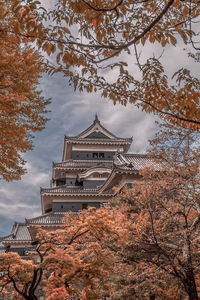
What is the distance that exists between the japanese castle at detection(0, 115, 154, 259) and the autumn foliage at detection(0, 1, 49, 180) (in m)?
9.49

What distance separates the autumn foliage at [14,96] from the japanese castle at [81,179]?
31.1 feet

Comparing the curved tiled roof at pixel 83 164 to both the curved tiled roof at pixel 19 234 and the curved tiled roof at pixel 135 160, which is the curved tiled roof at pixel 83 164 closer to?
the curved tiled roof at pixel 135 160

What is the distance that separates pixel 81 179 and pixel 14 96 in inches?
807

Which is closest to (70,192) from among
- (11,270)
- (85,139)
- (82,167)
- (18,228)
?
(82,167)

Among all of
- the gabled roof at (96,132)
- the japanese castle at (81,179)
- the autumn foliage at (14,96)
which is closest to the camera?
the autumn foliage at (14,96)

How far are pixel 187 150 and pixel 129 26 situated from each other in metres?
5.40

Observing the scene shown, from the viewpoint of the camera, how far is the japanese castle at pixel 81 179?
2033 cm

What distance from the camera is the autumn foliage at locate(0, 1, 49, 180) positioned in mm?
5539

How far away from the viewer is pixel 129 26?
3729mm

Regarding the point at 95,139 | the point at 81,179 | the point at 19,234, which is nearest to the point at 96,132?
the point at 95,139

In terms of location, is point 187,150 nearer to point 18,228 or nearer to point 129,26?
point 129,26

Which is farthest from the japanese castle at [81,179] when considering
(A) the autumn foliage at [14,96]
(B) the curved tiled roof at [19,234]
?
(A) the autumn foliage at [14,96]

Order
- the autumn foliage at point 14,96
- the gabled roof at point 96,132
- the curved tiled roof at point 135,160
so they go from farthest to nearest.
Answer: the gabled roof at point 96,132, the curved tiled roof at point 135,160, the autumn foliage at point 14,96

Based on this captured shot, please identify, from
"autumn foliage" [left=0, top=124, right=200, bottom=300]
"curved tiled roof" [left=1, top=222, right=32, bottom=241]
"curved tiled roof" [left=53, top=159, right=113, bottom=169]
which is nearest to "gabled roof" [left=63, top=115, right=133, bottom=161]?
"curved tiled roof" [left=53, top=159, right=113, bottom=169]
